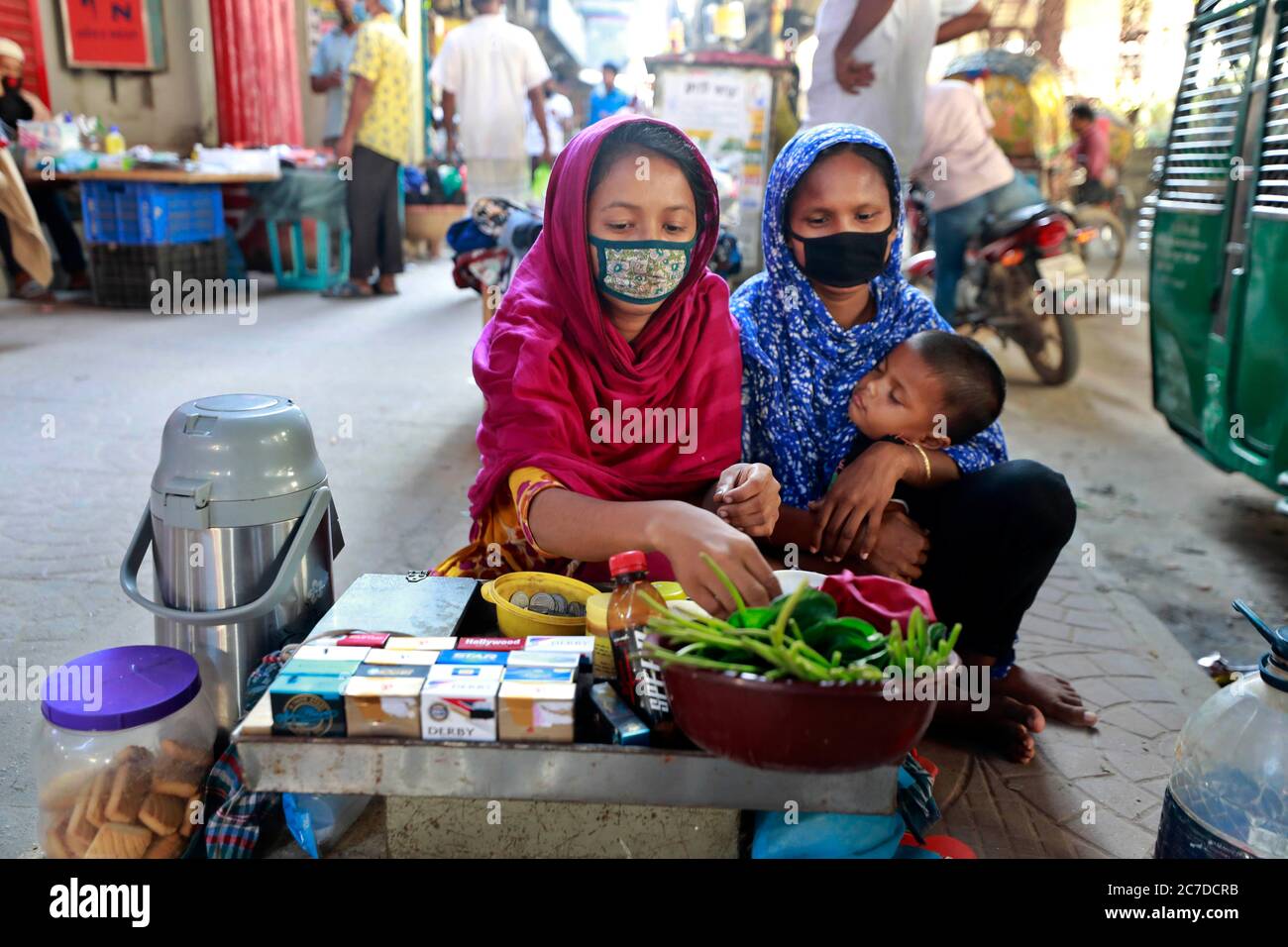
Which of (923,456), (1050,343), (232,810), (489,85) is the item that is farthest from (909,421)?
(489,85)

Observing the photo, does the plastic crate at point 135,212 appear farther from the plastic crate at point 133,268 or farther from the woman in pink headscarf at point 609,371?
the woman in pink headscarf at point 609,371

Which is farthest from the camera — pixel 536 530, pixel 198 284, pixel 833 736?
pixel 198 284

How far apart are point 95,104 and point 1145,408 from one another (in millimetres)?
8219

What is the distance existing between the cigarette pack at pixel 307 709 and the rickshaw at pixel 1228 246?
2742 mm

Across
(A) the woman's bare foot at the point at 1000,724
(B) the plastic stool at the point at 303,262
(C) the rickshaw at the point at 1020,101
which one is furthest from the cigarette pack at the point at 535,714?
(B) the plastic stool at the point at 303,262

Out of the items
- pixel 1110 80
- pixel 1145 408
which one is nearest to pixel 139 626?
pixel 1145 408

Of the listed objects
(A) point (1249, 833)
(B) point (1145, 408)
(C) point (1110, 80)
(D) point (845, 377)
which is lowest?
(B) point (1145, 408)

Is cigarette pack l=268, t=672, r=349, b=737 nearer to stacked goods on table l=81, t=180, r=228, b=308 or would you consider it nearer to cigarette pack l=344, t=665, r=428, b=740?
cigarette pack l=344, t=665, r=428, b=740

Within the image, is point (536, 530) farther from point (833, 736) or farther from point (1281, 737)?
point (1281, 737)

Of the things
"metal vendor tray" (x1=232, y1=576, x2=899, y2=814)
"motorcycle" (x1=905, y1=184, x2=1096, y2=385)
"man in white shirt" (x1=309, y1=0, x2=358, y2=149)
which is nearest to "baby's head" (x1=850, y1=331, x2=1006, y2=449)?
"metal vendor tray" (x1=232, y1=576, x2=899, y2=814)

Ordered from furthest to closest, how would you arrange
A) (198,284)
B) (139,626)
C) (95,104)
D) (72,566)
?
1. (95,104)
2. (198,284)
3. (72,566)
4. (139,626)

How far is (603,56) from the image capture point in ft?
77.4

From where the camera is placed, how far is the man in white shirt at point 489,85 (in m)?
6.69

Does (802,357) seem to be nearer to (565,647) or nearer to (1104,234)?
(565,647)
